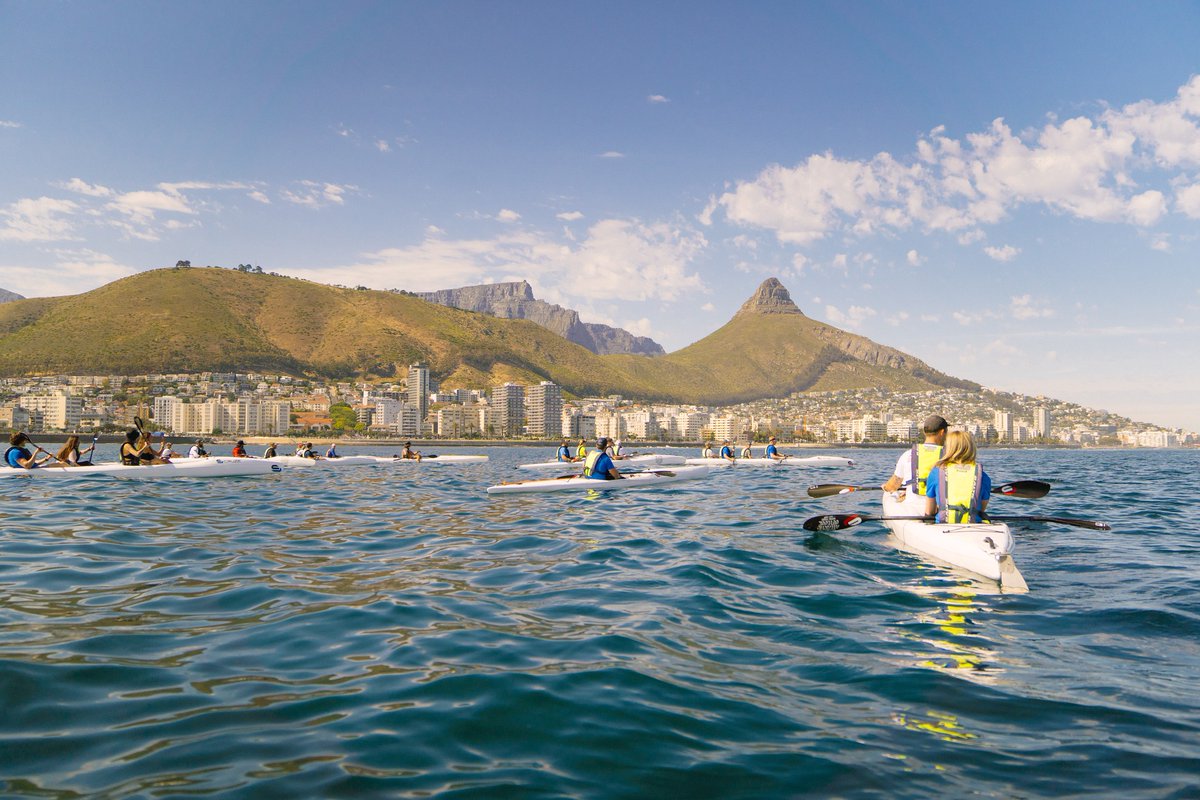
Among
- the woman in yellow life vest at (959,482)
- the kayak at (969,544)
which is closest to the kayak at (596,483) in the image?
the kayak at (969,544)

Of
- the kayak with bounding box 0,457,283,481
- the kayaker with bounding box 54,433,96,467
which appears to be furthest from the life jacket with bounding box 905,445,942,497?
the kayaker with bounding box 54,433,96,467

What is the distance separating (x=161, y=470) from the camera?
25734mm

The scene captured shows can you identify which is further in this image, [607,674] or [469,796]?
[607,674]

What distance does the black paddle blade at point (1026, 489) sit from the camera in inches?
571

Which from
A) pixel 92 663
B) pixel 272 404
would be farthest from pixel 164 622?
pixel 272 404

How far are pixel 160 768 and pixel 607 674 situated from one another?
2.97 metres

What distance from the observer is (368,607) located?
24.4 feet

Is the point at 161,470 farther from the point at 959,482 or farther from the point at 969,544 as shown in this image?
the point at 969,544

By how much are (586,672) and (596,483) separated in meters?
17.5

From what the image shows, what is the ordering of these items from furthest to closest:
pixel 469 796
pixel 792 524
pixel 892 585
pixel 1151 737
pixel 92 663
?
pixel 792 524
pixel 892 585
pixel 92 663
pixel 1151 737
pixel 469 796

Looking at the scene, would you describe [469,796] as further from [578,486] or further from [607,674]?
[578,486]

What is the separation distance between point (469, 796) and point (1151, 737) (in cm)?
422

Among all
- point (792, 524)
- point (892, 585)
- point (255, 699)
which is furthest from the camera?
point (792, 524)

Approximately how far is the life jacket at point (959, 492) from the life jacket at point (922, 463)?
2.62ft
